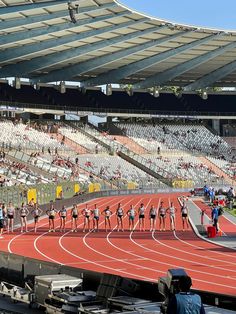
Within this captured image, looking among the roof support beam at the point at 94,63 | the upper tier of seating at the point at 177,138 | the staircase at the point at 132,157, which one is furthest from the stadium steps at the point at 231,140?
the roof support beam at the point at 94,63

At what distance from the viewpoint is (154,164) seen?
6712 cm

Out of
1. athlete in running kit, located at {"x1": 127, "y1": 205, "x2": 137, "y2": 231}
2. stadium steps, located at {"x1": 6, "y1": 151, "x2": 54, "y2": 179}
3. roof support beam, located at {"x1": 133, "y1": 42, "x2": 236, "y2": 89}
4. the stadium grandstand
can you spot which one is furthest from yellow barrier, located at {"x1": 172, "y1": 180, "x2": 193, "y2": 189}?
athlete in running kit, located at {"x1": 127, "y1": 205, "x2": 137, "y2": 231}

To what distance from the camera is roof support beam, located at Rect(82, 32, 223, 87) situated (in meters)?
57.9

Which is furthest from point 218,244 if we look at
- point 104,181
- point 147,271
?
point 104,181

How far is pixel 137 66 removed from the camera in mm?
64875

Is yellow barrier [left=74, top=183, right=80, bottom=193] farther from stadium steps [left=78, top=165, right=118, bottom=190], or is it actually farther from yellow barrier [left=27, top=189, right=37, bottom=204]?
yellow barrier [left=27, top=189, right=37, bottom=204]

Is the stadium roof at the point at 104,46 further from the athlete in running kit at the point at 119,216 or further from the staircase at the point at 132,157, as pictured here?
the athlete in running kit at the point at 119,216

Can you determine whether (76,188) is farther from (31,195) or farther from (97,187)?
(31,195)

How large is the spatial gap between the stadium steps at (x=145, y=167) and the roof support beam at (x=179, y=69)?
31.5 feet

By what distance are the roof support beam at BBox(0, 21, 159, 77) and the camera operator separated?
148 feet

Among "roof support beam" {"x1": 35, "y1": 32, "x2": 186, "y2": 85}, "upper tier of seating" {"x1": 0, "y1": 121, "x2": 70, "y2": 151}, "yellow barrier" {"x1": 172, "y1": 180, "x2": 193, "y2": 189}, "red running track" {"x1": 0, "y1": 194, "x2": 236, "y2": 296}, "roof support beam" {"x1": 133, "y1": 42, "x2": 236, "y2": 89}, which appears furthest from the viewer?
"yellow barrier" {"x1": 172, "y1": 180, "x2": 193, "y2": 189}

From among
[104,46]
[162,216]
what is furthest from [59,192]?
[104,46]

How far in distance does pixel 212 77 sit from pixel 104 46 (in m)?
20.6

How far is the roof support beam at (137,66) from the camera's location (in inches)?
2280
